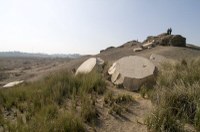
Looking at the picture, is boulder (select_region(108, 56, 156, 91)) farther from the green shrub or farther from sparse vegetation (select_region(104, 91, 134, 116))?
the green shrub

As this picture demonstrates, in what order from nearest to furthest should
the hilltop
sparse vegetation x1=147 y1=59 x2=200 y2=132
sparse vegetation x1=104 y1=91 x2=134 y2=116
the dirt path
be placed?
sparse vegetation x1=147 y1=59 x2=200 y2=132
the hilltop
the dirt path
sparse vegetation x1=104 y1=91 x2=134 y2=116

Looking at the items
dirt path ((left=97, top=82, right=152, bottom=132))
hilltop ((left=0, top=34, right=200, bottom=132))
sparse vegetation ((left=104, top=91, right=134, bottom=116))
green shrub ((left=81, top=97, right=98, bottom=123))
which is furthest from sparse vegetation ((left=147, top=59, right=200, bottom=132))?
green shrub ((left=81, top=97, right=98, bottom=123))

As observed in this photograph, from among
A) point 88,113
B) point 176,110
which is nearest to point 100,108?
point 88,113

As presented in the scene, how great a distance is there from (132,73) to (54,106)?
373cm

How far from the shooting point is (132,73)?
910 centimetres

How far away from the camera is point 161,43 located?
27.8 m

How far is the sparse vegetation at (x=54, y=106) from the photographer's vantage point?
208 inches

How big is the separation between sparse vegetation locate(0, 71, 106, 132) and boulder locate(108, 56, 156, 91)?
3.06 feet

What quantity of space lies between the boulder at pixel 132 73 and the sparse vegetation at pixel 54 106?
0.93m

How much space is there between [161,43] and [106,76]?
745 inches

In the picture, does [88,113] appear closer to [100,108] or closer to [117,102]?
[100,108]

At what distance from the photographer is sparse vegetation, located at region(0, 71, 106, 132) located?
208 inches

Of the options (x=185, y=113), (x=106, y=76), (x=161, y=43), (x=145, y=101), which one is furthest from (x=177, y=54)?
(x=185, y=113)

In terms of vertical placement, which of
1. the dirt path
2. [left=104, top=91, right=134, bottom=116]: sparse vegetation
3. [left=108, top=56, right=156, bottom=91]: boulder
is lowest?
the dirt path
